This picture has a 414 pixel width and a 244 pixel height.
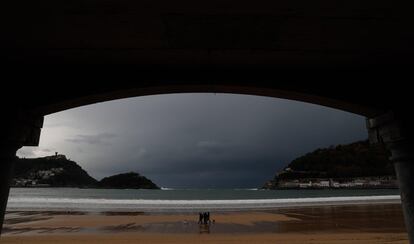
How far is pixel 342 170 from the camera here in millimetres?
134750

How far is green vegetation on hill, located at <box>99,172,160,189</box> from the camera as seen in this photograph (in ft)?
542

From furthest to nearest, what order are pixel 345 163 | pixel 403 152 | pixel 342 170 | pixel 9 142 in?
pixel 345 163
pixel 342 170
pixel 403 152
pixel 9 142

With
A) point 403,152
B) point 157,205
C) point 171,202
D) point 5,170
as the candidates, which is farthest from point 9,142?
point 171,202

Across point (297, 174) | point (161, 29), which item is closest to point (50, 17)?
point (161, 29)

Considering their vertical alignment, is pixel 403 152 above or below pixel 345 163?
below

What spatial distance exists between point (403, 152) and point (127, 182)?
17068 cm

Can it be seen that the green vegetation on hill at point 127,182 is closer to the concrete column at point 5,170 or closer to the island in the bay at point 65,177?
the island in the bay at point 65,177

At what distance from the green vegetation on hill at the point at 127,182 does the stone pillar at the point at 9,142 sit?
167m

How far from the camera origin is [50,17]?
341 cm

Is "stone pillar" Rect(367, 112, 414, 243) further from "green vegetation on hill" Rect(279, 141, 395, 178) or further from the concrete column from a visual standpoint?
"green vegetation on hill" Rect(279, 141, 395, 178)

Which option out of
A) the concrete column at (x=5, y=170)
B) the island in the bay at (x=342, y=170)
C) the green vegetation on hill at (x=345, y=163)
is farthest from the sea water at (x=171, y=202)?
the green vegetation on hill at (x=345, y=163)

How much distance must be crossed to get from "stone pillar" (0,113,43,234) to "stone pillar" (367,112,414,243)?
560 cm

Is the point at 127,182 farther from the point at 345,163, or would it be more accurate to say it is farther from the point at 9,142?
the point at 9,142

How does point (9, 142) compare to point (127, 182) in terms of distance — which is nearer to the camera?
point (9, 142)
